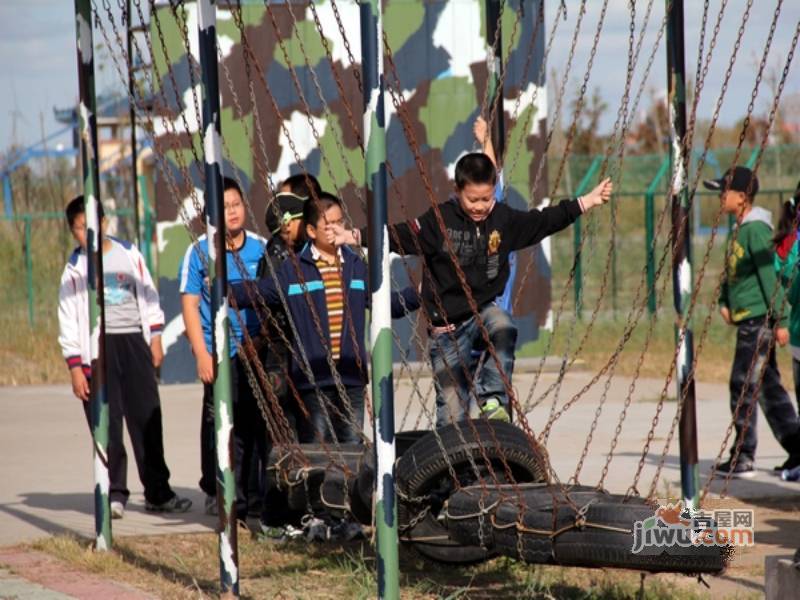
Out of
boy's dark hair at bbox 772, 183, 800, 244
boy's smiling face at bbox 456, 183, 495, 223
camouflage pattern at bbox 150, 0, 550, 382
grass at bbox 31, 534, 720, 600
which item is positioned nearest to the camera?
grass at bbox 31, 534, 720, 600

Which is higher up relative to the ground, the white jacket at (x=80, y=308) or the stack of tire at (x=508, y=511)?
the white jacket at (x=80, y=308)

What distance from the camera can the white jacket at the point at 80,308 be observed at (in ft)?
27.4

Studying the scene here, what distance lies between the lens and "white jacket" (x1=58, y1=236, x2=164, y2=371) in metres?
8.34

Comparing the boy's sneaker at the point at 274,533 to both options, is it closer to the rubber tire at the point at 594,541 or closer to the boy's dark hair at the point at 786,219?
the rubber tire at the point at 594,541

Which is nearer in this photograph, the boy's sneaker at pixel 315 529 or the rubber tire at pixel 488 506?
the rubber tire at pixel 488 506

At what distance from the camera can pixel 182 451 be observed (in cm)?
1094

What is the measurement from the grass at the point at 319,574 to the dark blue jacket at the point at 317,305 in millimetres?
874

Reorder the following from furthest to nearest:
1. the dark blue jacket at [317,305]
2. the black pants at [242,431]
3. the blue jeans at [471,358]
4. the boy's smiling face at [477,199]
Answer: the black pants at [242,431] < the dark blue jacket at [317,305] < the blue jeans at [471,358] < the boy's smiling face at [477,199]

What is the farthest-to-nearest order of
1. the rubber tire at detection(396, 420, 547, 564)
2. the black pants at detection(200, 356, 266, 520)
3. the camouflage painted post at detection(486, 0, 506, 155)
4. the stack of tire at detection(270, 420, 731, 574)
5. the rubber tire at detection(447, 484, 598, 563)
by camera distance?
1. the black pants at detection(200, 356, 266, 520)
2. the camouflage painted post at detection(486, 0, 506, 155)
3. the rubber tire at detection(396, 420, 547, 564)
4. the rubber tire at detection(447, 484, 598, 563)
5. the stack of tire at detection(270, 420, 731, 574)

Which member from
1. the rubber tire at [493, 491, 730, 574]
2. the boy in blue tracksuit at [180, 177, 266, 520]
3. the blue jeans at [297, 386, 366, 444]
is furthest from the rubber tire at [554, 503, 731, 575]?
the boy in blue tracksuit at [180, 177, 266, 520]

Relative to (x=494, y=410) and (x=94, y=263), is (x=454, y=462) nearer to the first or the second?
(x=494, y=410)

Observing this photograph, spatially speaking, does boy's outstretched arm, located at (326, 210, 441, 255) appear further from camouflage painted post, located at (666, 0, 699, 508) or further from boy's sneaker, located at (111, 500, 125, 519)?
boy's sneaker, located at (111, 500, 125, 519)

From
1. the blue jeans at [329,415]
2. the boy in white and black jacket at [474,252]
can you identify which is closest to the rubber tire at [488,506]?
the boy in white and black jacket at [474,252]

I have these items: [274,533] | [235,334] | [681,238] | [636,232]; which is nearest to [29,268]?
[235,334]
